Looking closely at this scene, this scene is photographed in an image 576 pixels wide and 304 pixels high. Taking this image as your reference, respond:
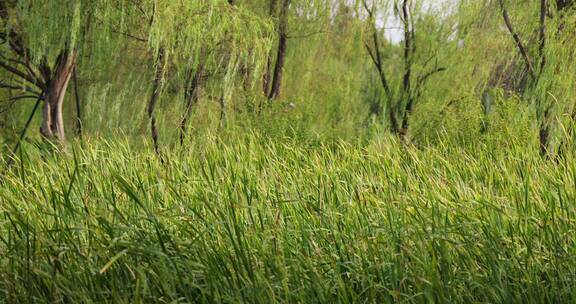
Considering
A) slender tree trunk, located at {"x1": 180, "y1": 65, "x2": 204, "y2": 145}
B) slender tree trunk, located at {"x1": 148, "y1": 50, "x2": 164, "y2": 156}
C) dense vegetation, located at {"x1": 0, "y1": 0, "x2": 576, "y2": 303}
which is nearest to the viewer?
dense vegetation, located at {"x1": 0, "y1": 0, "x2": 576, "y2": 303}

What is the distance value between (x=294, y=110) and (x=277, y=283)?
678cm

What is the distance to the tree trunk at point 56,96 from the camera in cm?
847

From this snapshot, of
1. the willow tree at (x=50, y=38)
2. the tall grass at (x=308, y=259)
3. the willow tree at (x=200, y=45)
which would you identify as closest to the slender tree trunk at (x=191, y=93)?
the willow tree at (x=200, y=45)

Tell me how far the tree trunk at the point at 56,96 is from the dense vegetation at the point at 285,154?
2 cm

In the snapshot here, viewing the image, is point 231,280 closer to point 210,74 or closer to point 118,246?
point 118,246

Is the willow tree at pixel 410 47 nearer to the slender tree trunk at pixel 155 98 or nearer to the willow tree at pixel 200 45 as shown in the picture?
the willow tree at pixel 200 45

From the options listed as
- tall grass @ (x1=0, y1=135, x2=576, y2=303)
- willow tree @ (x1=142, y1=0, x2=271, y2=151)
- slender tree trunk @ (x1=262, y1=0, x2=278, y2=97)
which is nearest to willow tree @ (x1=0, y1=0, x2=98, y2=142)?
willow tree @ (x1=142, y1=0, x2=271, y2=151)

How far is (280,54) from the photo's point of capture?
11.1 meters

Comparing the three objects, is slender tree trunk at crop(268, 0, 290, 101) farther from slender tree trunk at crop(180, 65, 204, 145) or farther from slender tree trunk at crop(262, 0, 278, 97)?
slender tree trunk at crop(180, 65, 204, 145)

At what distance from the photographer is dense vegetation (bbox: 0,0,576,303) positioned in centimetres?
303

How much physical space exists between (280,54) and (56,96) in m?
3.79

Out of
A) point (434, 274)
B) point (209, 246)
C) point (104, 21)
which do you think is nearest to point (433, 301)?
point (434, 274)

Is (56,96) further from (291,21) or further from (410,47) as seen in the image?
(410,47)

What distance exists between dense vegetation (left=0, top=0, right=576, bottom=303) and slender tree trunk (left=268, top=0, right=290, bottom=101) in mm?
32
